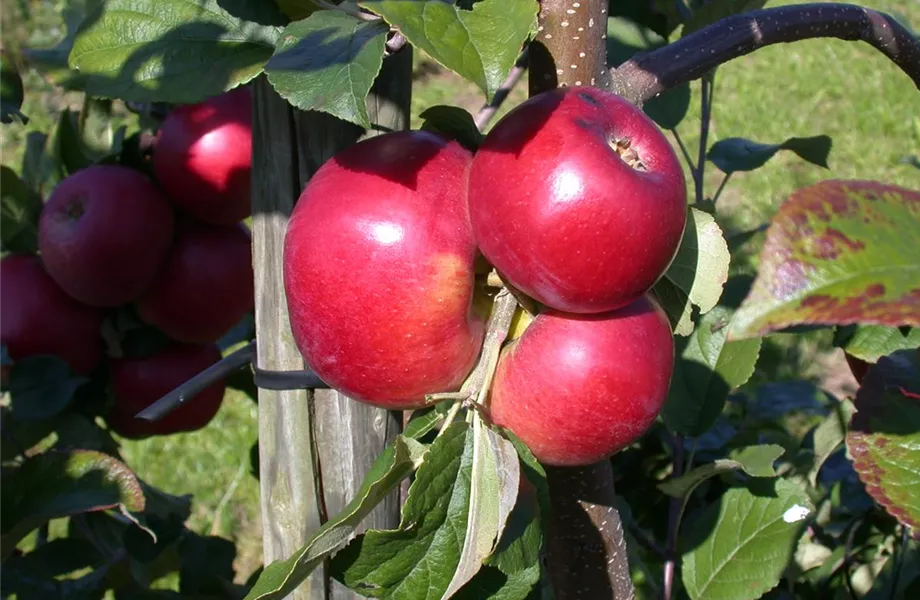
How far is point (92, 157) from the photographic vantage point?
133 centimetres

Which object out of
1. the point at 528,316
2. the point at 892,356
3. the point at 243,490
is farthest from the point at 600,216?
the point at 243,490

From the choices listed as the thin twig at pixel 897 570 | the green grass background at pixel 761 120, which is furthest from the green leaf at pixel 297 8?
the green grass background at pixel 761 120

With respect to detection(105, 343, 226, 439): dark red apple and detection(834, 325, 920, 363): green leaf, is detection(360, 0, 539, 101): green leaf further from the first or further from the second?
detection(105, 343, 226, 439): dark red apple

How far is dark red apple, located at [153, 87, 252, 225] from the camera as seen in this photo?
1097 millimetres

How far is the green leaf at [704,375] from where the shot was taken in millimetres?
1049

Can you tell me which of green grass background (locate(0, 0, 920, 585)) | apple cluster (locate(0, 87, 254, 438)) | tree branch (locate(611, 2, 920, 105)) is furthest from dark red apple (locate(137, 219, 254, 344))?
green grass background (locate(0, 0, 920, 585))

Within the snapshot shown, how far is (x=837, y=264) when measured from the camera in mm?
433

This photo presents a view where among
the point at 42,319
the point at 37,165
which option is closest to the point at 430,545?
the point at 42,319

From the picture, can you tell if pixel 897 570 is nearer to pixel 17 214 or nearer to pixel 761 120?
pixel 17 214

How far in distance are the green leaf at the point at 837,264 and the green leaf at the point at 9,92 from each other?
2.27 ft

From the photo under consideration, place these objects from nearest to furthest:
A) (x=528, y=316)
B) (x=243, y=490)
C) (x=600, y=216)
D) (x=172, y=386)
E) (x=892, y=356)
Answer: (x=600, y=216) → (x=528, y=316) → (x=892, y=356) → (x=172, y=386) → (x=243, y=490)

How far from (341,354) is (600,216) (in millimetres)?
190

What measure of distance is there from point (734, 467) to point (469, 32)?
549 millimetres

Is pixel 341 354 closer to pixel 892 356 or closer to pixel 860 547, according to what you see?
pixel 892 356
